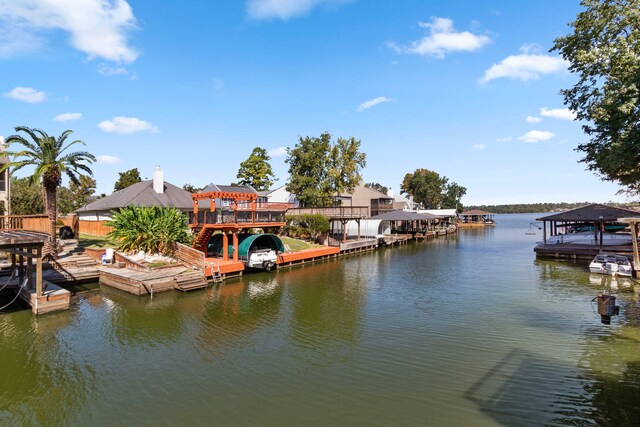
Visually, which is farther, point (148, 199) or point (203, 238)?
point (148, 199)

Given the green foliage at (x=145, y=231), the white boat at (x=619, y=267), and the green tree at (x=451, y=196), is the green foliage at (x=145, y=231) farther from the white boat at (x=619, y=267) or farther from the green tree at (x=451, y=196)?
the green tree at (x=451, y=196)

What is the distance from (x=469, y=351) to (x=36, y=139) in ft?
96.9

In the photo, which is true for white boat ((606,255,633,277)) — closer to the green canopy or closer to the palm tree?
the green canopy

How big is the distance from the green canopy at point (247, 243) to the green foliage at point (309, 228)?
10.6 meters

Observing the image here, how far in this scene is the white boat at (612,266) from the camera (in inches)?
1029

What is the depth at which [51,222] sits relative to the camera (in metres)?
24.6

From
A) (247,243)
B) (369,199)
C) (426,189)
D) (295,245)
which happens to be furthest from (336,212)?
(426,189)

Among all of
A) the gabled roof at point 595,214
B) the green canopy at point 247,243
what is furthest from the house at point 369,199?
the green canopy at point 247,243

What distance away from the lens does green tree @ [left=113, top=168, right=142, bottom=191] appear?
6378 centimetres

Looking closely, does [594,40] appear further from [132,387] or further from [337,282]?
[132,387]

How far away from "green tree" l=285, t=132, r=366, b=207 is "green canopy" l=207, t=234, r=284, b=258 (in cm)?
2008

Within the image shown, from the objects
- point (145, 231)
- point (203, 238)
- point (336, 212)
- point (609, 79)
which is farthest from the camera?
point (336, 212)

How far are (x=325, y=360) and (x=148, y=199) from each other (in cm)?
3255

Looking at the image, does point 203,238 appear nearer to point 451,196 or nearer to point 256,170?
point 256,170
